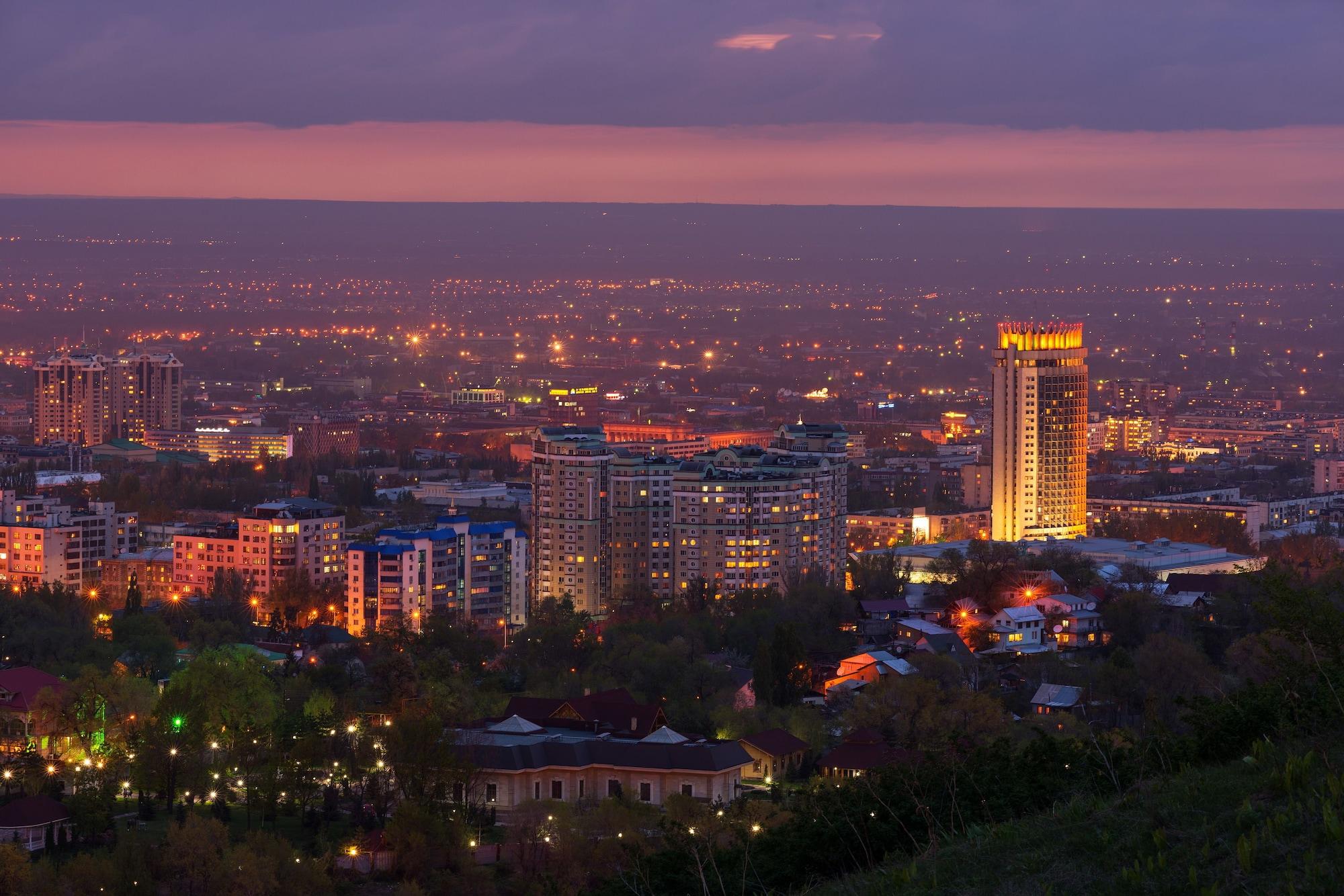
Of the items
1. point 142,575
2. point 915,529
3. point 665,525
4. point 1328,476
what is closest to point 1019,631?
point 665,525

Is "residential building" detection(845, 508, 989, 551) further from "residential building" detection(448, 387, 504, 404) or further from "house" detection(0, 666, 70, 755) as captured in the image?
"residential building" detection(448, 387, 504, 404)

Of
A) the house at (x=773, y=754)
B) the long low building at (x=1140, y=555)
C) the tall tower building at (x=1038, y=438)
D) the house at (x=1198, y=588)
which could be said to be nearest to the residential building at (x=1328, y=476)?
the tall tower building at (x=1038, y=438)

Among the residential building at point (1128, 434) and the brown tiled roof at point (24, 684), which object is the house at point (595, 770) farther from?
the residential building at point (1128, 434)

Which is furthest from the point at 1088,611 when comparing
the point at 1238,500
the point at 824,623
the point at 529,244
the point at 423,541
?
the point at 529,244

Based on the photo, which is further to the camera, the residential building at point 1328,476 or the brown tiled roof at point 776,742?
the residential building at point 1328,476

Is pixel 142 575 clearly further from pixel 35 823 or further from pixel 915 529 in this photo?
Result: pixel 35 823

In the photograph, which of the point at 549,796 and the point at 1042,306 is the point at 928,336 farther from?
the point at 549,796
